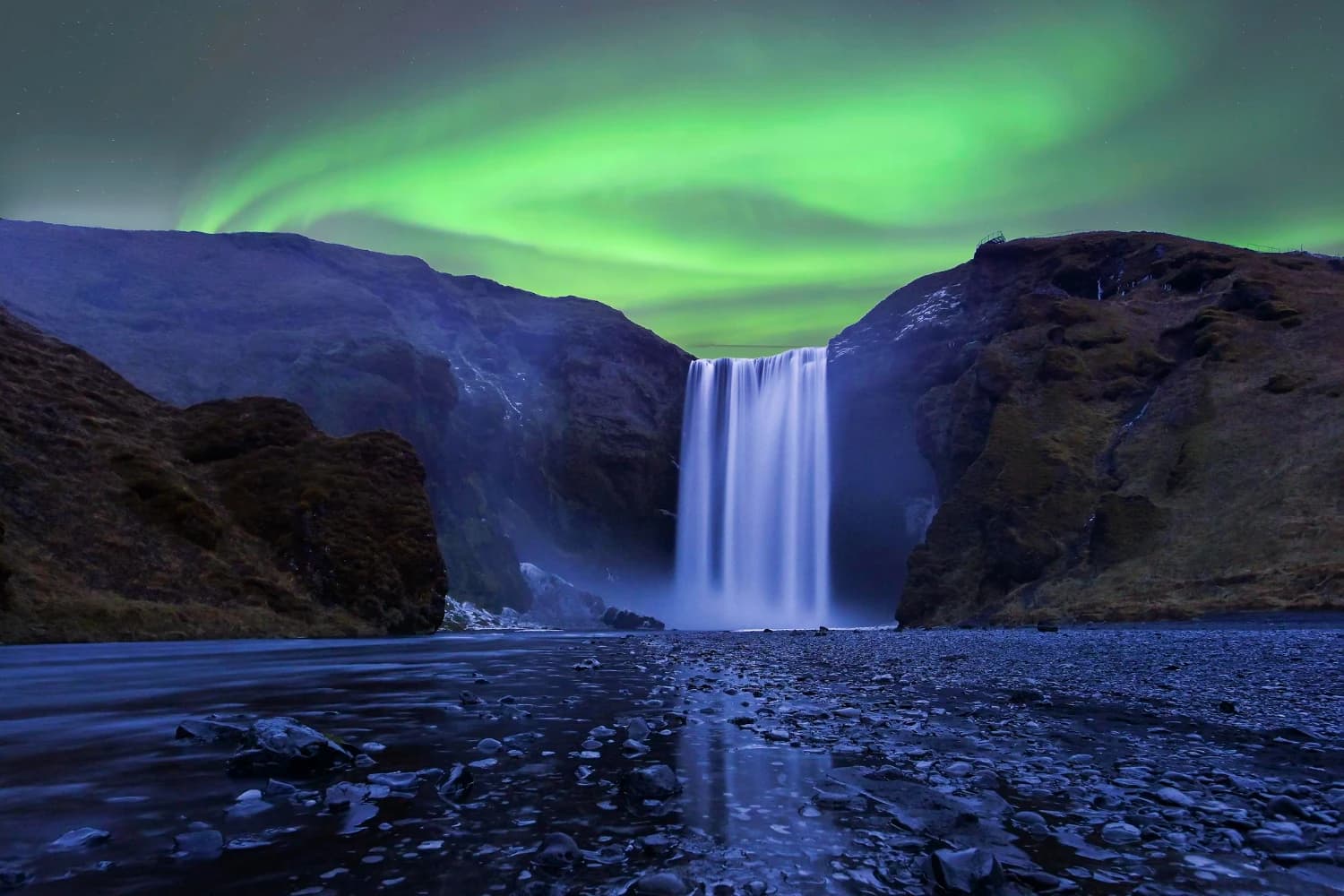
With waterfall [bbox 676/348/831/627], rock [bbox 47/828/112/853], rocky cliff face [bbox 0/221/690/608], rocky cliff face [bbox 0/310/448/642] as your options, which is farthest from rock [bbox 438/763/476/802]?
waterfall [bbox 676/348/831/627]

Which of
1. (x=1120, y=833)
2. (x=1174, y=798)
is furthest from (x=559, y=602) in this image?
(x=1120, y=833)

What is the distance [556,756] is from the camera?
709 cm

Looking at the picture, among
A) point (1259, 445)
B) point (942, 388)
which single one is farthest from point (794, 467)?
point (1259, 445)

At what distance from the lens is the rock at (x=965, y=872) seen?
379 centimetres

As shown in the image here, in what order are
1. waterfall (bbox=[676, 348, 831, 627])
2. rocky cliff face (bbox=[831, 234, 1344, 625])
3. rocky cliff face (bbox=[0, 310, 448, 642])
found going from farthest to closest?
waterfall (bbox=[676, 348, 831, 627]), rocky cliff face (bbox=[831, 234, 1344, 625]), rocky cliff face (bbox=[0, 310, 448, 642])

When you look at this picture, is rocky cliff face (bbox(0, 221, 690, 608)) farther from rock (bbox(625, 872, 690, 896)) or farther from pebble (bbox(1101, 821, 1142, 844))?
rock (bbox(625, 872, 690, 896))

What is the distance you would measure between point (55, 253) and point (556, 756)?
132 m

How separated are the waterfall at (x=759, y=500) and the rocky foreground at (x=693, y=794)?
81.6 meters

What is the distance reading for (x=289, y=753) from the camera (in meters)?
6.35

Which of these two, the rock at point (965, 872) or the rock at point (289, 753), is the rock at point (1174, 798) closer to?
the rock at point (965, 872)

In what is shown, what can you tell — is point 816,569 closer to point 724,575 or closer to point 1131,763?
point 724,575

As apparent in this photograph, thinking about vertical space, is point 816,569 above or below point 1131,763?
below

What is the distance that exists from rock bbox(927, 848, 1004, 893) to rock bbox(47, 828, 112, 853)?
465 centimetres

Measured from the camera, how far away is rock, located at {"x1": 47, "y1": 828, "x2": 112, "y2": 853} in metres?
4.30
